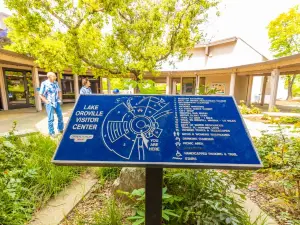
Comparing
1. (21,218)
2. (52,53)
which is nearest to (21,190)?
(21,218)

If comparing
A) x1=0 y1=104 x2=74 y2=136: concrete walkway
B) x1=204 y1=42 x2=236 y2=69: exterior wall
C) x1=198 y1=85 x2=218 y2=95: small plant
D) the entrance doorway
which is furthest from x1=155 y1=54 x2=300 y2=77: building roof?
x1=0 y1=104 x2=74 y2=136: concrete walkway

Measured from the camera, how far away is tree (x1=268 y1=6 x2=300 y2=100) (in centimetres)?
1735

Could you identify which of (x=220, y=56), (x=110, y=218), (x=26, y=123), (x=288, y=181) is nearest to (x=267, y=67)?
(x=220, y=56)

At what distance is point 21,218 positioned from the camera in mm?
1916

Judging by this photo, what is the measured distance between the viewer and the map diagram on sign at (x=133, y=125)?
123 centimetres

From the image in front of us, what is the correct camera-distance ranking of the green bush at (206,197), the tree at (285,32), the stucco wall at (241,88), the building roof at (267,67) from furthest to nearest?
the tree at (285,32)
the stucco wall at (241,88)
the building roof at (267,67)
the green bush at (206,197)

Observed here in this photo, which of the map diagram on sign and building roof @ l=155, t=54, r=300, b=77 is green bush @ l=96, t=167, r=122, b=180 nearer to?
the map diagram on sign

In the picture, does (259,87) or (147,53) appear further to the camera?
(259,87)

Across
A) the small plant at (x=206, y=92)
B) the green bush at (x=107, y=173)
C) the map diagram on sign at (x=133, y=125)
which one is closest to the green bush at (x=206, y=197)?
the map diagram on sign at (x=133, y=125)

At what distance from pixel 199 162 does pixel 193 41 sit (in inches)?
325

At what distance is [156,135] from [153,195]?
1.59 feet

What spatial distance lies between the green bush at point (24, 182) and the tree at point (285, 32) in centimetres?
2362

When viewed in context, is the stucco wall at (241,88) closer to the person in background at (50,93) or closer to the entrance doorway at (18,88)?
the person in background at (50,93)

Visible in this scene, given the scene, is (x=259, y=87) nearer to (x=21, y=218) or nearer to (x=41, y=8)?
(x=41, y=8)
